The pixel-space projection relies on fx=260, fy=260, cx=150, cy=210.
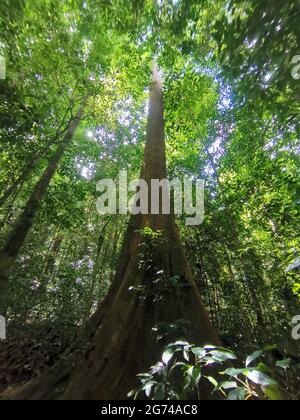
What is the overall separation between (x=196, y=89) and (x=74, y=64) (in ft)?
10.5

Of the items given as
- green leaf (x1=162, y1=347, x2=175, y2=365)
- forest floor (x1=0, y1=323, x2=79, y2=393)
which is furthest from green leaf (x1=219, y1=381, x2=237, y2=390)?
forest floor (x1=0, y1=323, x2=79, y2=393)

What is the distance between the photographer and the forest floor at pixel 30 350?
9.49ft

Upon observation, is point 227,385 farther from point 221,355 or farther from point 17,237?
point 17,237

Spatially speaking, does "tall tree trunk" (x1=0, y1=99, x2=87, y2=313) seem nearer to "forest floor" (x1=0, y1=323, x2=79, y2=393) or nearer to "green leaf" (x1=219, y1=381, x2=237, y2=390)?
"forest floor" (x1=0, y1=323, x2=79, y2=393)

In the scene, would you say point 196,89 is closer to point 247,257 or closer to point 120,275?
point 247,257

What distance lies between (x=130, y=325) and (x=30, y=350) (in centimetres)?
172

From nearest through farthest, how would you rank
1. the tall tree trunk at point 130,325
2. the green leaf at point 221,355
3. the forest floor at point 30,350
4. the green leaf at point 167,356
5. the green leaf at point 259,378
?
the green leaf at point 259,378 < the green leaf at point 221,355 < the green leaf at point 167,356 < the tall tree trunk at point 130,325 < the forest floor at point 30,350

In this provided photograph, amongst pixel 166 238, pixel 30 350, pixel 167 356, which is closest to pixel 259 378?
pixel 167 356

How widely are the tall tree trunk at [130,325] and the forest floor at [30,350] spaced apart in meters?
0.91

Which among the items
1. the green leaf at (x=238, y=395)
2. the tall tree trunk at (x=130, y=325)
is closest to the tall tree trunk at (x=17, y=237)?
the tall tree trunk at (x=130, y=325)

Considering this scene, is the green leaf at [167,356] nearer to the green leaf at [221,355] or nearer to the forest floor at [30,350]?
the green leaf at [221,355]

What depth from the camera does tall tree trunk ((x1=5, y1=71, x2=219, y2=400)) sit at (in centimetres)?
198

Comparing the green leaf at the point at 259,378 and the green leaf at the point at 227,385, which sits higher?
the green leaf at the point at 259,378
